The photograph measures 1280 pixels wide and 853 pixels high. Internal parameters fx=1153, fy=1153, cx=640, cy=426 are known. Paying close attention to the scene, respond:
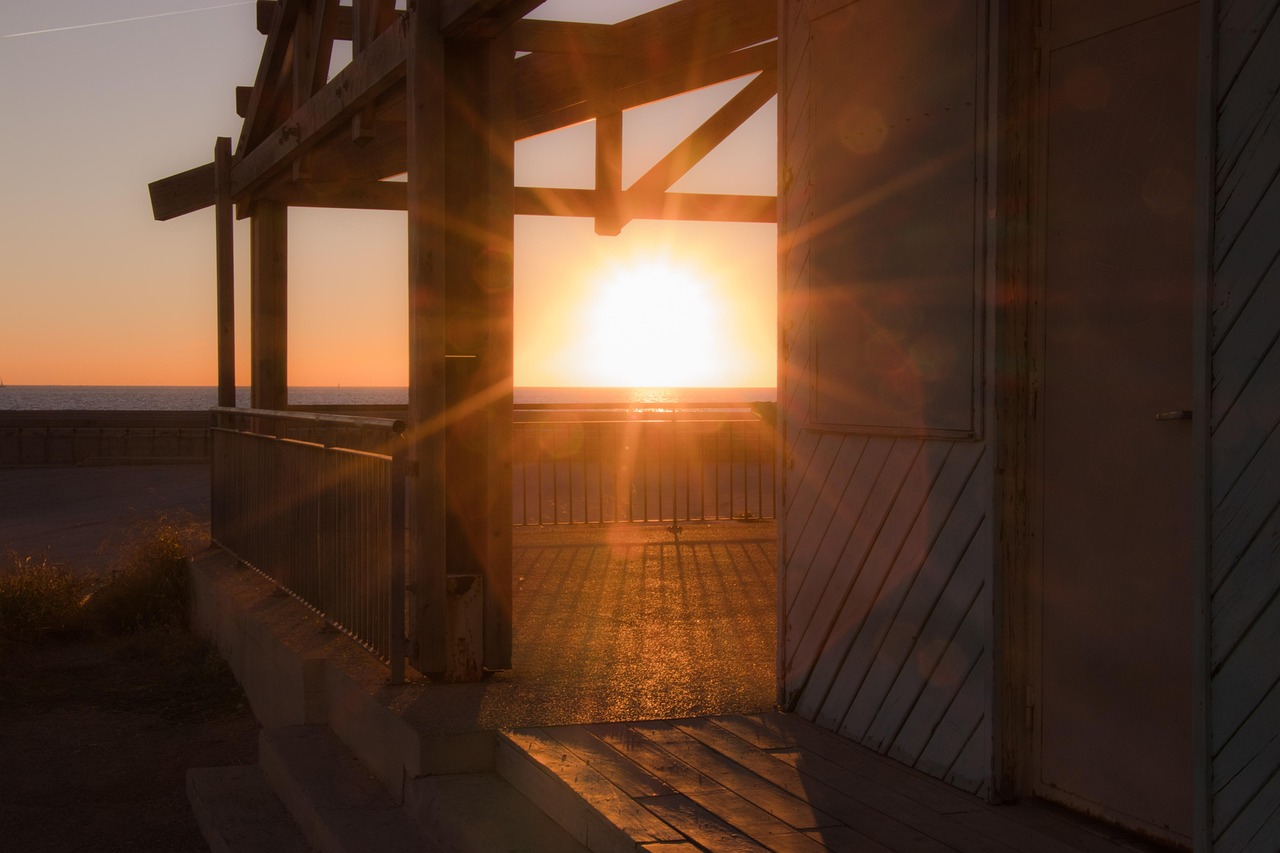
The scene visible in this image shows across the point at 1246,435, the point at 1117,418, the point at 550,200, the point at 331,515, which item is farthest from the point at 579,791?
the point at 550,200

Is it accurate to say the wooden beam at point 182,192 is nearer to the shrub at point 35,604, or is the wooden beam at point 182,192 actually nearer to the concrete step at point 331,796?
the shrub at point 35,604

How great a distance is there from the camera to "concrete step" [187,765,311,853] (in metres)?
4.55

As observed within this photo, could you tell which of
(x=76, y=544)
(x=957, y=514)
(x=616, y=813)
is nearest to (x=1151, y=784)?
Result: (x=957, y=514)

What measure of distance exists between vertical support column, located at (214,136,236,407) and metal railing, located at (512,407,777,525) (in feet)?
8.25

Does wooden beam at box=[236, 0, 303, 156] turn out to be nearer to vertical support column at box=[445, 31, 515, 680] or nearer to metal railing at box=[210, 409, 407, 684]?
metal railing at box=[210, 409, 407, 684]

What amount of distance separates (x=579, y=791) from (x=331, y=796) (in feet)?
4.67

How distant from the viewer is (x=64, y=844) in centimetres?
498

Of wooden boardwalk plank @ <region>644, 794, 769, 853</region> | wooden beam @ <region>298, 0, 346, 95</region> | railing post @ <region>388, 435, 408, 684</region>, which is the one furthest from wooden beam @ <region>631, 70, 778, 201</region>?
wooden boardwalk plank @ <region>644, 794, 769, 853</region>

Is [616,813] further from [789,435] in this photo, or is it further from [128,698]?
[128,698]

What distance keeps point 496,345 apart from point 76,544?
31.1ft

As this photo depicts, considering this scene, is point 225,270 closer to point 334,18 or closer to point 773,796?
point 334,18

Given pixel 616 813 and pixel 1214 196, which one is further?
pixel 616 813

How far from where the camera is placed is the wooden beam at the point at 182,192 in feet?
30.2

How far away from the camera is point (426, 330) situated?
4.89 metres
